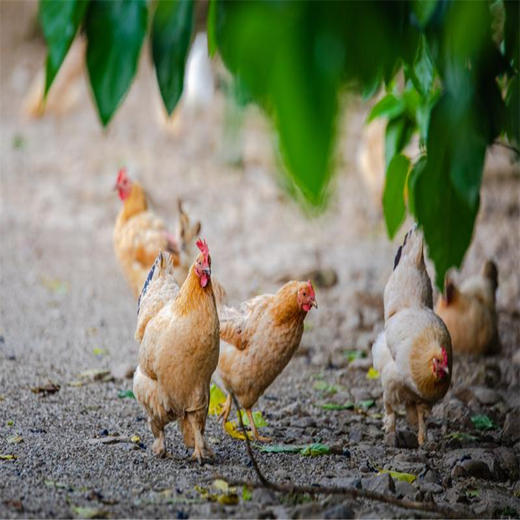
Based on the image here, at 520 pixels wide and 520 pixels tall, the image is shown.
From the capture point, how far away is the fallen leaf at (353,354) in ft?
17.3

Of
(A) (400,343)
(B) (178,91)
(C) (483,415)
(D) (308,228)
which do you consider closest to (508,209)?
(D) (308,228)

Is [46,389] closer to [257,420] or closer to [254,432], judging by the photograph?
[257,420]

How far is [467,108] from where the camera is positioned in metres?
1.12

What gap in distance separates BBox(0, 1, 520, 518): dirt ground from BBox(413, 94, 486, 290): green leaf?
15 cm

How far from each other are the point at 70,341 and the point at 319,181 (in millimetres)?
4876

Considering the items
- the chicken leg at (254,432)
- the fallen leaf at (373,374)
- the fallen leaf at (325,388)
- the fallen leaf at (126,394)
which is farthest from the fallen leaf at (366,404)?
the fallen leaf at (126,394)

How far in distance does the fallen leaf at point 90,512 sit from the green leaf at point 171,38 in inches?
66.2

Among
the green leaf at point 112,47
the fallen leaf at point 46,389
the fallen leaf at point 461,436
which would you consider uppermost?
the green leaf at point 112,47

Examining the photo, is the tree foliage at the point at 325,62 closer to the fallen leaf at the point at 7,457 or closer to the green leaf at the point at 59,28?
the green leaf at the point at 59,28

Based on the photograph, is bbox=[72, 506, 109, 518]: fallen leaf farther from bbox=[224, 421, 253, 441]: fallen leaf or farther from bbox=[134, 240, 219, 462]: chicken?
bbox=[224, 421, 253, 441]: fallen leaf

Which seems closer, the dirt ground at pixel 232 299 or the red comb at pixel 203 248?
the dirt ground at pixel 232 299

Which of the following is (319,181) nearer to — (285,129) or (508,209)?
(285,129)

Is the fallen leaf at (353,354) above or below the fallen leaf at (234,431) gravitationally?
above

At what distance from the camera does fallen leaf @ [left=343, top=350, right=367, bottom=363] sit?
5266mm
